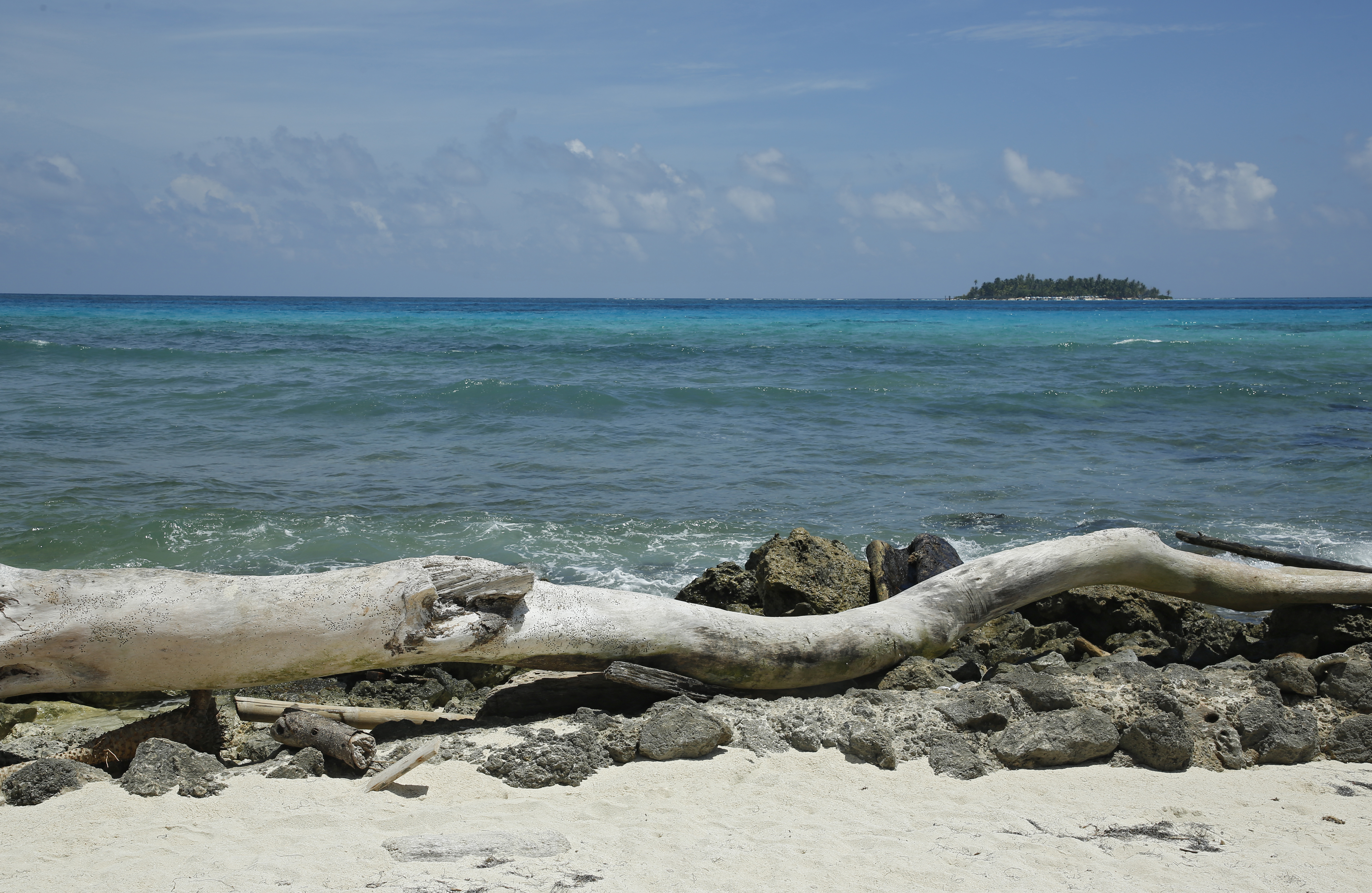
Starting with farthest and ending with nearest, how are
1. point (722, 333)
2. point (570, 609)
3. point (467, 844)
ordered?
point (722, 333)
point (570, 609)
point (467, 844)

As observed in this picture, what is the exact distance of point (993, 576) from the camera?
16.6ft

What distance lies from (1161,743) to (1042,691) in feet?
1.65

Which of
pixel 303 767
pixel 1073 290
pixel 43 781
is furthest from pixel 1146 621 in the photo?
pixel 1073 290

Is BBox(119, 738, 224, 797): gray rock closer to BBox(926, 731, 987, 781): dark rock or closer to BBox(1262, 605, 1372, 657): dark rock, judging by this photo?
BBox(926, 731, 987, 781): dark rock

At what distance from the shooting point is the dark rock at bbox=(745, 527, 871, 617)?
17.6 ft

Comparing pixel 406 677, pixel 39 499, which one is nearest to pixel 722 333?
pixel 39 499

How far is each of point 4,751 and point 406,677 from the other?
1.63 m

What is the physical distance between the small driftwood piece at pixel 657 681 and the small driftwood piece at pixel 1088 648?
7.13ft

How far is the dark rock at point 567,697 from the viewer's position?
13.5 ft

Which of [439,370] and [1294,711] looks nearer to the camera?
[1294,711]

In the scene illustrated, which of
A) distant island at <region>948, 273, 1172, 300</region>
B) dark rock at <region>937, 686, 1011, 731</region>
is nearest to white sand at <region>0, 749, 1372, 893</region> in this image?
dark rock at <region>937, 686, 1011, 731</region>

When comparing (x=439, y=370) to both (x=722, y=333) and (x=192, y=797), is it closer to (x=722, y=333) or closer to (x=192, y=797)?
(x=192, y=797)

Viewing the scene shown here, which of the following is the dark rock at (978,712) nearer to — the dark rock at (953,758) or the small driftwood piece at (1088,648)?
the dark rock at (953,758)

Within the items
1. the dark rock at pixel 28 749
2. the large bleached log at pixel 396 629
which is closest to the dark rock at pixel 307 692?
the large bleached log at pixel 396 629
